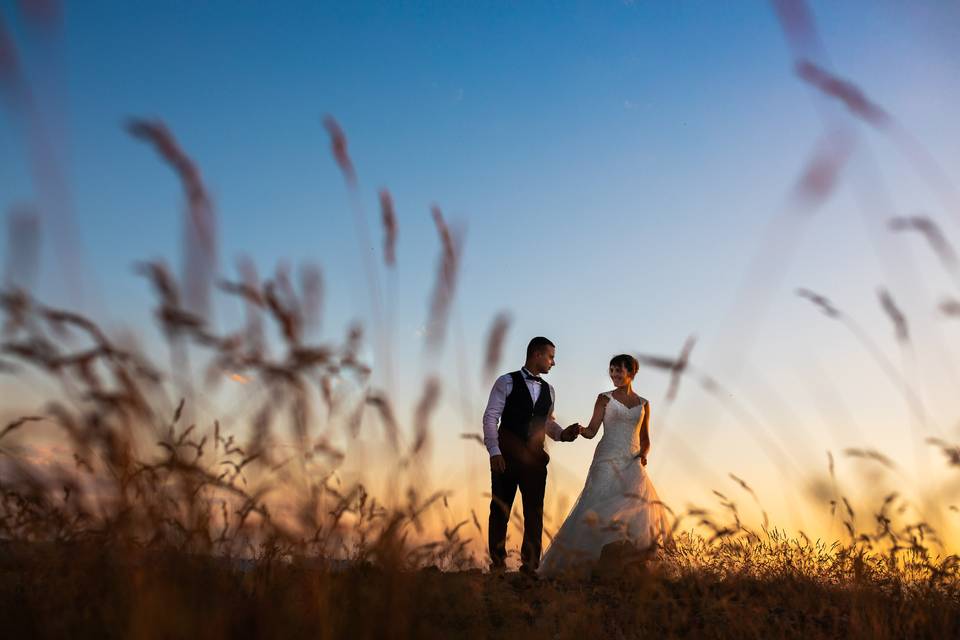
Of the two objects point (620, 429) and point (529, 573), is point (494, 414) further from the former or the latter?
point (529, 573)

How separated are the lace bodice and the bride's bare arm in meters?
0.05

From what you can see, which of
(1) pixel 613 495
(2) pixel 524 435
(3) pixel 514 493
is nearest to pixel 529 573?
(1) pixel 613 495

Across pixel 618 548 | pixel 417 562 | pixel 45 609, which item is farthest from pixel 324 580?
pixel 618 548

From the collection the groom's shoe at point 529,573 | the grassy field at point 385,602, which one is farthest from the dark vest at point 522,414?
the grassy field at point 385,602

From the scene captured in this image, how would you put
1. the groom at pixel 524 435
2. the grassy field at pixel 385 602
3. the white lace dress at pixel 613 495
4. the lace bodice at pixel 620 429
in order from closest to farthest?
the grassy field at pixel 385 602
the white lace dress at pixel 613 495
the lace bodice at pixel 620 429
the groom at pixel 524 435

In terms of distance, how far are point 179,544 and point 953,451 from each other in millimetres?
3351

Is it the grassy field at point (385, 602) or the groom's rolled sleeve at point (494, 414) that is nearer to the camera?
the grassy field at point (385, 602)

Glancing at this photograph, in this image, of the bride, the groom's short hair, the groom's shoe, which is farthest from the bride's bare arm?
the groom's shoe

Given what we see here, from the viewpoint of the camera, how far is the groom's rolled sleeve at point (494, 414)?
24.8 feet

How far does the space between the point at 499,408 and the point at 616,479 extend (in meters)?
1.26

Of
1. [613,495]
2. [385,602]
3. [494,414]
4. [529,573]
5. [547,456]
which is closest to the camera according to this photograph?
[385,602]

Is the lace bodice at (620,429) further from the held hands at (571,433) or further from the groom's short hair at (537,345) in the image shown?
the groom's short hair at (537,345)

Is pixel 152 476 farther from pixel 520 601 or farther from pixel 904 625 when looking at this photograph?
pixel 904 625

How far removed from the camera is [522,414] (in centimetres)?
788
